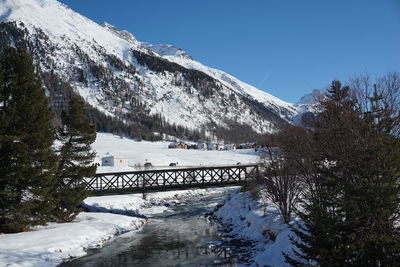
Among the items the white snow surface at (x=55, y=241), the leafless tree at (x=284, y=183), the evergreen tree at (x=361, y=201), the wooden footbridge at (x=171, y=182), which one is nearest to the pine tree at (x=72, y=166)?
the white snow surface at (x=55, y=241)

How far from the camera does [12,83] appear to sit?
23156mm

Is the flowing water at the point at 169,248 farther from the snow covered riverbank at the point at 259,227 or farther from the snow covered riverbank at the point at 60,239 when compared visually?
the snow covered riverbank at the point at 259,227

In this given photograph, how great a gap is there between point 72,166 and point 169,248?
12015 millimetres

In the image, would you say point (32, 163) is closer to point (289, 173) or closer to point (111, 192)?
point (111, 192)

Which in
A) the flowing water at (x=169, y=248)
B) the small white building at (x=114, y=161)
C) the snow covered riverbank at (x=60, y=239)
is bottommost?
the flowing water at (x=169, y=248)

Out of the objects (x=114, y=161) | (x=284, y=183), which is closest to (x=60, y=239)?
(x=284, y=183)

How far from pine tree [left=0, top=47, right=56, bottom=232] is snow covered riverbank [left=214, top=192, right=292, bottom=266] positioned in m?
14.4

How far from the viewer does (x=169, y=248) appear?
23.3 m

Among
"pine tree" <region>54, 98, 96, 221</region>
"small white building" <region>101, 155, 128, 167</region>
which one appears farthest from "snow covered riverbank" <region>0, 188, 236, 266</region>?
"small white building" <region>101, 155, 128, 167</region>

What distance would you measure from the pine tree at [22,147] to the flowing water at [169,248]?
5535mm

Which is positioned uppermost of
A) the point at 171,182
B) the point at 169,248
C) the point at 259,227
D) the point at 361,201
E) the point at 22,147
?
the point at 22,147

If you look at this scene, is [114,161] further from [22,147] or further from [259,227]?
[259,227]

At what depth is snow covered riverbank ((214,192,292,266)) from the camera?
1694cm

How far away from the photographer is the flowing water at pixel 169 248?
64.5ft
